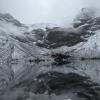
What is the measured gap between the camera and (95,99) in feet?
113

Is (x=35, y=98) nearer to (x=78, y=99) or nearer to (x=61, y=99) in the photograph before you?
(x=61, y=99)

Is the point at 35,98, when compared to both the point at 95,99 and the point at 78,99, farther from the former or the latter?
the point at 95,99

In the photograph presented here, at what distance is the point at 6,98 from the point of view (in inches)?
1523

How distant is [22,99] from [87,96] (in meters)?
9.17

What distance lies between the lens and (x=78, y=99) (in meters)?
35.3

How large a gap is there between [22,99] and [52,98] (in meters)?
4.23

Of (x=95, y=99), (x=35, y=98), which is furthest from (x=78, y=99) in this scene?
(x=35, y=98)

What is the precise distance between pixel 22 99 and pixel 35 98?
6.48 feet

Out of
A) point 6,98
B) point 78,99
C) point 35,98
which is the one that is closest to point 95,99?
point 78,99

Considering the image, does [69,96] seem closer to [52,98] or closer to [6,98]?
[52,98]

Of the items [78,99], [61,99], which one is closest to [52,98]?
[61,99]

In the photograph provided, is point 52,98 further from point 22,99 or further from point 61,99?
point 22,99

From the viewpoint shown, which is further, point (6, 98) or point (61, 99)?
point (6, 98)

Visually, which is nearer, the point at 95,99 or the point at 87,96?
the point at 95,99
